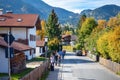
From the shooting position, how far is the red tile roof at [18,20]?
2169 inches

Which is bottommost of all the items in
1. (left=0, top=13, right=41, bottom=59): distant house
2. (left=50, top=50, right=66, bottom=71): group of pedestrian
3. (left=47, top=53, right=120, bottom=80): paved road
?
(left=47, top=53, right=120, bottom=80): paved road

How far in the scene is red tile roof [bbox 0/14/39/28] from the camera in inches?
2169

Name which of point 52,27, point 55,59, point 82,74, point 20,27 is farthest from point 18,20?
point 52,27

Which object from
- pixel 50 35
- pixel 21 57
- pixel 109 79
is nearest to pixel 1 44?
pixel 21 57

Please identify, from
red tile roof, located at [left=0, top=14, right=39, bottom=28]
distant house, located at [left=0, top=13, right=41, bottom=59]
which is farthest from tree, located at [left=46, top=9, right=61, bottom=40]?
distant house, located at [left=0, top=13, right=41, bottom=59]

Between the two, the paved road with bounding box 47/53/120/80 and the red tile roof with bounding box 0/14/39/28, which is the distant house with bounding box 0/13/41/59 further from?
the paved road with bounding box 47/53/120/80

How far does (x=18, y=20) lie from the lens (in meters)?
57.2

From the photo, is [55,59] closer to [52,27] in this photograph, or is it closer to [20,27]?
[20,27]

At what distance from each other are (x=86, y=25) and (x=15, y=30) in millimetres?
48098

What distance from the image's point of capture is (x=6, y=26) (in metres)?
55.2

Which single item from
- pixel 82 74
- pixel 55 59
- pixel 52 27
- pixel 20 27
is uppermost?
pixel 52 27

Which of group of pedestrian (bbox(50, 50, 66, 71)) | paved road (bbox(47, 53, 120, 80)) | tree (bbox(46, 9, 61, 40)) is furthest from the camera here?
tree (bbox(46, 9, 61, 40))

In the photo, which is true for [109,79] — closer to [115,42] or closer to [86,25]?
[115,42]

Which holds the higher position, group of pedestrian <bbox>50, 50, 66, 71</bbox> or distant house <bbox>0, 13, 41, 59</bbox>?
distant house <bbox>0, 13, 41, 59</bbox>
